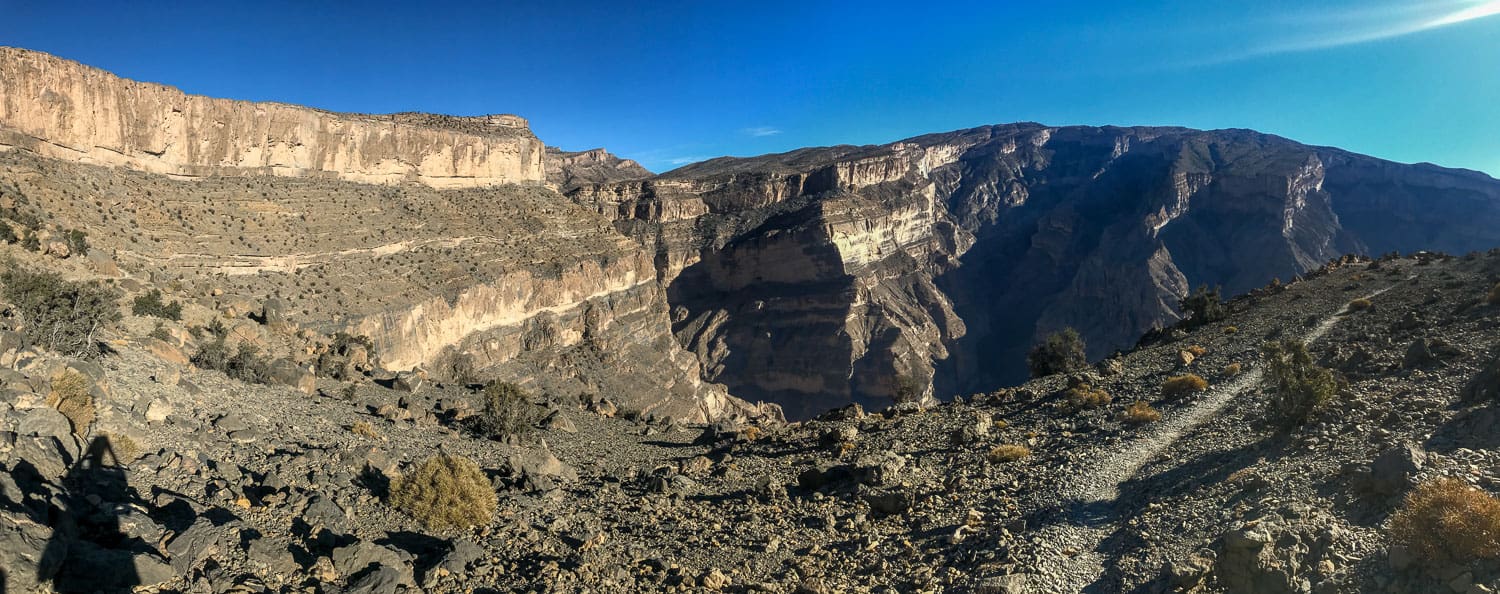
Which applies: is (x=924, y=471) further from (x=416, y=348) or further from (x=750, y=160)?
(x=750, y=160)

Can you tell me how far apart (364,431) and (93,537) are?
362 inches

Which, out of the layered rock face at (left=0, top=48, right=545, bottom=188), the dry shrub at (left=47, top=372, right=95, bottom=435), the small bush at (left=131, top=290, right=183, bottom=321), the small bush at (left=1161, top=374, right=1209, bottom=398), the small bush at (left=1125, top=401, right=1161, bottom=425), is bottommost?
the small bush at (left=1125, top=401, right=1161, bottom=425)

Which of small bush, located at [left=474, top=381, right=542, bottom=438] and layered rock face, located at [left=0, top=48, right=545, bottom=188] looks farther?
layered rock face, located at [left=0, top=48, right=545, bottom=188]

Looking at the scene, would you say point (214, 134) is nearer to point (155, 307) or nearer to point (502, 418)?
point (155, 307)

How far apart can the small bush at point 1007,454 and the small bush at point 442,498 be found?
10.7 m

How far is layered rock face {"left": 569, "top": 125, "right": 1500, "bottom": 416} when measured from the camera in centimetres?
8419

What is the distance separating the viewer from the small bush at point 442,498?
11.5 metres

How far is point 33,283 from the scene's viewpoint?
16.7m

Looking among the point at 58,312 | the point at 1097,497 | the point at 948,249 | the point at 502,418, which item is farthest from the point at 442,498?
the point at 948,249

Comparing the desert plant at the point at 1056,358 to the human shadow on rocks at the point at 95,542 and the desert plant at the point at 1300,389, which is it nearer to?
the desert plant at the point at 1300,389

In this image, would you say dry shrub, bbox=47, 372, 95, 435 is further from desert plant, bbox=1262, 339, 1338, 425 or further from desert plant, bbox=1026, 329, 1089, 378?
desert plant, bbox=1026, 329, 1089, 378

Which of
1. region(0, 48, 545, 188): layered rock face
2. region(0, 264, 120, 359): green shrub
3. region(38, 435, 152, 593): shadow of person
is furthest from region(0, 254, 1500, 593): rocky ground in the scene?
region(0, 48, 545, 188): layered rock face

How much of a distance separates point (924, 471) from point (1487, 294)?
716 inches

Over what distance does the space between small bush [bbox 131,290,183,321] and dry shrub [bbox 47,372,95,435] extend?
1192 cm
